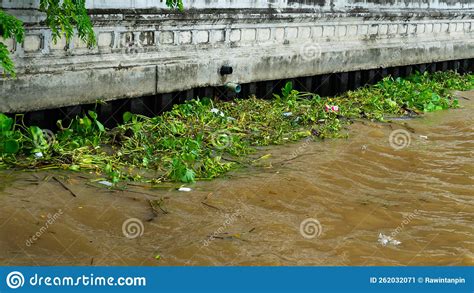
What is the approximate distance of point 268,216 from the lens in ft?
21.1

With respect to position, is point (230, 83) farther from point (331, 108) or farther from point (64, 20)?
point (64, 20)

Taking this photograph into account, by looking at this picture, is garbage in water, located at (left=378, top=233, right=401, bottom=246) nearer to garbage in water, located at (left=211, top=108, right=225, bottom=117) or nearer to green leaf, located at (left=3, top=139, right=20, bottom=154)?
green leaf, located at (left=3, top=139, right=20, bottom=154)

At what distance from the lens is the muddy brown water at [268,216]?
5.58 m

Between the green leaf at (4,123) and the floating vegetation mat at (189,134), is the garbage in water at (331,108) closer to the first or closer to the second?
the floating vegetation mat at (189,134)

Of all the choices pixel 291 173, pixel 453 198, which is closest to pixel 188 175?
pixel 291 173

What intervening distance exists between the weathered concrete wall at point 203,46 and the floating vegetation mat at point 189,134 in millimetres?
290

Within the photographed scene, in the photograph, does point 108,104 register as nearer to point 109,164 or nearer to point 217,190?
point 109,164

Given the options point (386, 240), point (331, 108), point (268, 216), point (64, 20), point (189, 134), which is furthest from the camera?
point (331, 108)

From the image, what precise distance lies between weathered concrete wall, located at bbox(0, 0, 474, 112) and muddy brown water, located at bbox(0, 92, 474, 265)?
1.22m

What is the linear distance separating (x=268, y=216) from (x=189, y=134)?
91.4 inches

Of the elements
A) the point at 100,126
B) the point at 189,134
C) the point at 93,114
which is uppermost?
the point at 93,114

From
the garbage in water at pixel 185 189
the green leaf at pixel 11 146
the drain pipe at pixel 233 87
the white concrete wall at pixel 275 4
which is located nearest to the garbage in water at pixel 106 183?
the garbage in water at pixel 185 189

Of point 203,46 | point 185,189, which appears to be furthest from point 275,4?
point 185,189

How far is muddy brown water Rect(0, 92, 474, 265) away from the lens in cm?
558
